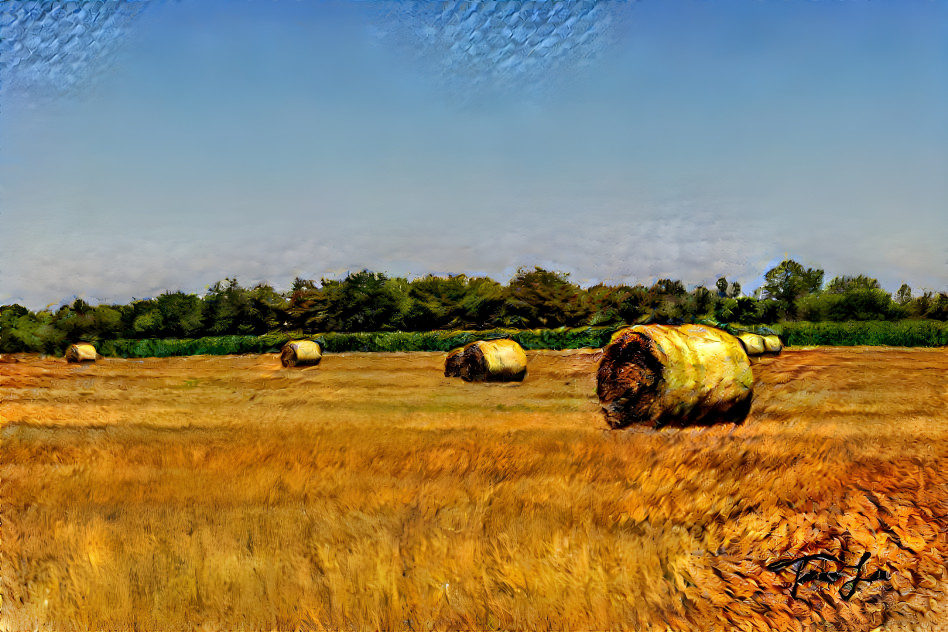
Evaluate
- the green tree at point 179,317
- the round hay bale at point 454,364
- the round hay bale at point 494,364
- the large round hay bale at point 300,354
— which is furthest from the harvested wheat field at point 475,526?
the green tree at point 179,317

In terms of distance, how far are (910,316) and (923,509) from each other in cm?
4176

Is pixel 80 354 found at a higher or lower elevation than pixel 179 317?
lower

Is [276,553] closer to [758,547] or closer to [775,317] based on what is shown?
[758,547]

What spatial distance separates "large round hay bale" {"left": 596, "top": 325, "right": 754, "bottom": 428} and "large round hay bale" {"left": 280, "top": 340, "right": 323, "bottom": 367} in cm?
1999

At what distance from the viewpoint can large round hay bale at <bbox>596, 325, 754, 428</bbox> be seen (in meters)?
10.5

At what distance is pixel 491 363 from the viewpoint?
20.0 metres

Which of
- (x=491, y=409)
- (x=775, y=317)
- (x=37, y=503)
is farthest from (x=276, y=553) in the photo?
(x=775, y=317)

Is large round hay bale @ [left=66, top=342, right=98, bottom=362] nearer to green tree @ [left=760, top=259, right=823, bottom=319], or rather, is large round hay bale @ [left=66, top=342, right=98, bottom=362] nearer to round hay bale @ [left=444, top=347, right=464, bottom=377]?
round hay bale @ [left=444, top=347, right=464, bottom=377]

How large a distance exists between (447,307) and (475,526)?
38.0 meters
